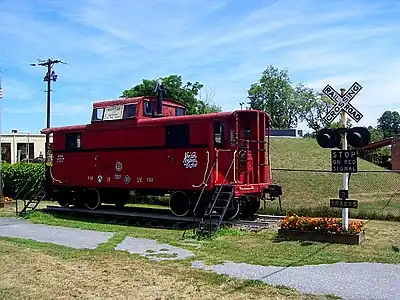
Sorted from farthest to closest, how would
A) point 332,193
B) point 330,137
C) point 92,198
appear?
point 332,193 → point 92,198 → point 330,137

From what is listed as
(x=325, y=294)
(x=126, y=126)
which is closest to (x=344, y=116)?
(x=325, y=294)

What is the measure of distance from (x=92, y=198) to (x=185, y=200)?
4960mm

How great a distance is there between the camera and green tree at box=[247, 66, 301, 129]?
9100cm

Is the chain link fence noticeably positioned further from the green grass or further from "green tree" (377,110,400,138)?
"green tree" (377,110,400,138)

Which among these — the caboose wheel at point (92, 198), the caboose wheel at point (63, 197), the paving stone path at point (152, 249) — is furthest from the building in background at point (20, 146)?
the paving stone path at point (152, 249)

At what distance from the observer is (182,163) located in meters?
16.2

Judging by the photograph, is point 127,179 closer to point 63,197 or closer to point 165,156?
point 165,156

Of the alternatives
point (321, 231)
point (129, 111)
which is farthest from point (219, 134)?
point (321, 231)

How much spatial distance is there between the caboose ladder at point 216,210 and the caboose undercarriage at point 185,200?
0.09ft

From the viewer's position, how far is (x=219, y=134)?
51.2 feet

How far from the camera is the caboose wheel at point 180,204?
16.5m

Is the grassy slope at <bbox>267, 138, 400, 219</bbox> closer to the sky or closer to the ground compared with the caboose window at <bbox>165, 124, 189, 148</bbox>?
closer to the ground

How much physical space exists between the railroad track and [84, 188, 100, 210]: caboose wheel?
26cm

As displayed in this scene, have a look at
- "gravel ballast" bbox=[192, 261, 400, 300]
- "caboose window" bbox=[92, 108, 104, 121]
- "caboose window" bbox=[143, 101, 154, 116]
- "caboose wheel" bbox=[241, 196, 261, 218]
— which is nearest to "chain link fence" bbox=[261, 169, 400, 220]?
"caboose wheel" bbox=[241, 196, 261, 218]
